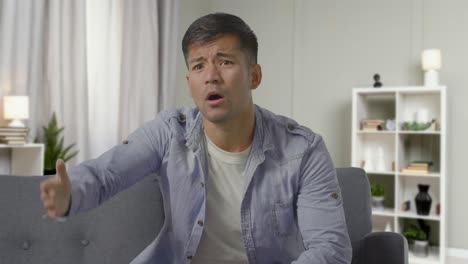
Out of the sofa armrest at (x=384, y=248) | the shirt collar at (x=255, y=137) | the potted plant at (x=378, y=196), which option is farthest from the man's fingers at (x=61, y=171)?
the potted plant at (x=378, y=196)

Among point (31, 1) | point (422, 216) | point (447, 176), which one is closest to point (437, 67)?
point (447, 176)

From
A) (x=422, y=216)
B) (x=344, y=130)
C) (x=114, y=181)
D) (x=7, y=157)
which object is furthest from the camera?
(x=344, y=130)

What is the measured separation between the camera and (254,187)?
1.46 meters

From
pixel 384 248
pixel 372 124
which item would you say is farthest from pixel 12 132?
pixel 372 124

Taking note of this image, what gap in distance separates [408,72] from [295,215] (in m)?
3.78

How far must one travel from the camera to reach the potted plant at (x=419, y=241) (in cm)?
426

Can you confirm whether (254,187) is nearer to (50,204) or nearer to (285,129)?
(285,129)

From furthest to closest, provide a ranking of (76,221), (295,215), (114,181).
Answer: (76,221)
(295,215)
(114,181)

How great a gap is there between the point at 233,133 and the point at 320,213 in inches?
13.3

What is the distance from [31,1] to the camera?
3689 mm

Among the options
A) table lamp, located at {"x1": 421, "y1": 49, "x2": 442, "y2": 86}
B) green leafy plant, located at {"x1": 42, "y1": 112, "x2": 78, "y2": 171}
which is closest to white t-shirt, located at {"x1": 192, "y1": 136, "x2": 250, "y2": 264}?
green leafy plant, located at {"x1": 42, "y1": 112, "x2": 78, "y2": 171}

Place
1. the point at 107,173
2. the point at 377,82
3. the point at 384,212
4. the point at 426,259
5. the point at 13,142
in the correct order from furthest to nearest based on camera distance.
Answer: the point at 377,82 < the point at 384,212 < the point at 426,259 < the point at 13,142 < the point at 107,173

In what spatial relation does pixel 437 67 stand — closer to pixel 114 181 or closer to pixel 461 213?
pixel 461 213

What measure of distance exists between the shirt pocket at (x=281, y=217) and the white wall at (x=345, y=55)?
3.63 metres
